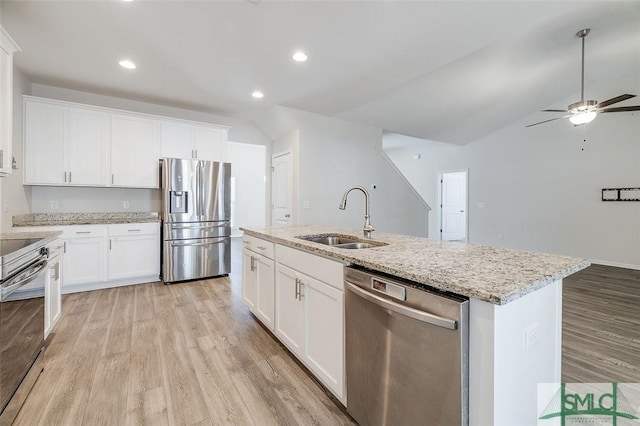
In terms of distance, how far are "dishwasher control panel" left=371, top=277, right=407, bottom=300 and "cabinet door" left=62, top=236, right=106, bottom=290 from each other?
12.7 ft

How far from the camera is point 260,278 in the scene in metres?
2.58

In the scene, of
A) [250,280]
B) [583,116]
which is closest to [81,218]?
[250,280]

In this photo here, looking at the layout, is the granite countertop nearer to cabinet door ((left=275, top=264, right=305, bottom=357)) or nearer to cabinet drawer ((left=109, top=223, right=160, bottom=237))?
cabinet door ((left=275, top=264, right=305, bottom=357))

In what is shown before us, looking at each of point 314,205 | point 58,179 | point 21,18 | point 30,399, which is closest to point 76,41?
point 21,18

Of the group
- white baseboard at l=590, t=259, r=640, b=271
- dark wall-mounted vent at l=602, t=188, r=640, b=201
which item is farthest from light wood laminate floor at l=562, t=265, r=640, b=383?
dark wall-mounted vent at l=602, t=188, r=640, b=201

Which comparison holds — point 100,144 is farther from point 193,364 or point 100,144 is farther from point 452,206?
point 452,206

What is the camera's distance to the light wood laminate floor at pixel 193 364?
1597 mm

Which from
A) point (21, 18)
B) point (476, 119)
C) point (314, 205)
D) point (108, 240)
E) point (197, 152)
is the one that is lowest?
point (108, 240)

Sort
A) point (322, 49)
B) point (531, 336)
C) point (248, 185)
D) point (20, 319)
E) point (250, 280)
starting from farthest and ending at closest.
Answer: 1. point (248, 185)
2. point (322, 49)
3. point (250, 280)
4. point (20, 319)
5. point (531, 336)

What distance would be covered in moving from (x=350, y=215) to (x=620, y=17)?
445cm

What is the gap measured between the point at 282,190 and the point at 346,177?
50.3 inches

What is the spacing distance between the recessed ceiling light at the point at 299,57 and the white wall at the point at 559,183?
576 cm

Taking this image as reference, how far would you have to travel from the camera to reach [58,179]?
140 inches

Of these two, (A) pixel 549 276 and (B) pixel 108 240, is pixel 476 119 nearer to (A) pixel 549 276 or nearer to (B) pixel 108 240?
(A) pixel 549 276
